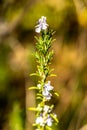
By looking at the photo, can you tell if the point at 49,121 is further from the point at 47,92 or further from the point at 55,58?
the point at 55,58

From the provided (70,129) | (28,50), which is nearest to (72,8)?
(28,50)

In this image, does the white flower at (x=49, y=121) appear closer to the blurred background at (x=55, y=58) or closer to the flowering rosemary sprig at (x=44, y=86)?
the flowering rosemary sprig at (x=44, y=86)

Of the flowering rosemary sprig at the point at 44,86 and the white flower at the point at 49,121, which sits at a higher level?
the flowering rosemary sprig at the point at 44,86

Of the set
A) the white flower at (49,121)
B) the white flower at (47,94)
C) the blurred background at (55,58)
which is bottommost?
the white flower at (49,121)

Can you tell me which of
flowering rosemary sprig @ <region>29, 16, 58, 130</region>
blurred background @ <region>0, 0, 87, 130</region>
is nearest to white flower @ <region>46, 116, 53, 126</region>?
flowering rosemary sprig @ <region>29, 16, 58, 130</region>

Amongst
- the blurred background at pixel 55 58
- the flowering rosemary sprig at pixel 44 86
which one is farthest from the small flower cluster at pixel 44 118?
the blurred background at pixel 55 58

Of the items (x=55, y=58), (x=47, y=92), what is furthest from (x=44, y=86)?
(x=55, y=58)

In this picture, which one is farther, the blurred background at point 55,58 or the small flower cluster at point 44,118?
the blurred background at point 55,58

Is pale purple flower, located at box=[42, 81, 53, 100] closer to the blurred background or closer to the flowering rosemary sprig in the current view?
the flowering rosemary sprig
